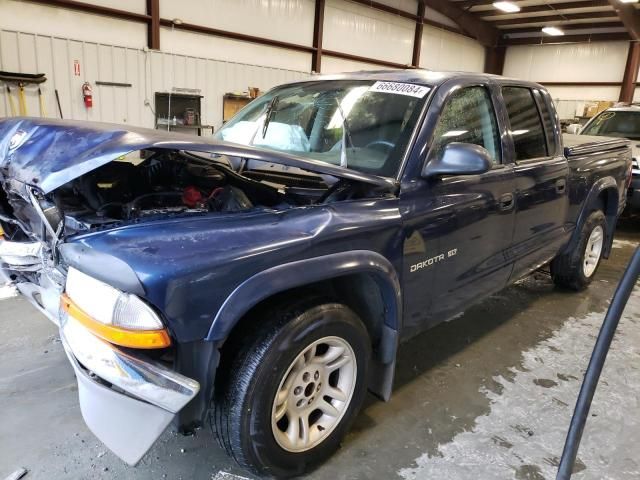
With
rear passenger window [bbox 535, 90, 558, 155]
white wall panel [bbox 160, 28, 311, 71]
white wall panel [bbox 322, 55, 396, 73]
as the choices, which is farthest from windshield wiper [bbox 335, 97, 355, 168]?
white wall panel [bbox 322, 55, 396, 73]

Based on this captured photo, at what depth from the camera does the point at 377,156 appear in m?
2.31

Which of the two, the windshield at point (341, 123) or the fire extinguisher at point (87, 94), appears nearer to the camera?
the windshield at point (341, 123)

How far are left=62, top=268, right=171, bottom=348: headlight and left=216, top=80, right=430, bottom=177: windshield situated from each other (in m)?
1.22

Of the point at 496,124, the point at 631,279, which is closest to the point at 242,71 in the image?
the point at 496,124

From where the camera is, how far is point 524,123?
3.10 metres

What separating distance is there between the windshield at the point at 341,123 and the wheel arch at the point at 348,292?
51cm

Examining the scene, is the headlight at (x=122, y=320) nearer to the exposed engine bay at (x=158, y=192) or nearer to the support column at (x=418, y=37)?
the exposed engine bay at (x=158, y=192)

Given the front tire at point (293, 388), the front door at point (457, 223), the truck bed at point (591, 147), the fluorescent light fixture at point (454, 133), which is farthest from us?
the truck bed at point (591, 147)

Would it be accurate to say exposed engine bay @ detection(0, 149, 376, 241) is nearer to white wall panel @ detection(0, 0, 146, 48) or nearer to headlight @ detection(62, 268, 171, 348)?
headlight @ detection(62, 268, 171, 348)

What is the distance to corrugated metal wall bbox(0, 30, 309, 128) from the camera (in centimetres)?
724

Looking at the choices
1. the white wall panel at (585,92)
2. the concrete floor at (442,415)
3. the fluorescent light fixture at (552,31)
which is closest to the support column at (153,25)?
the concrete floor at (442,415)

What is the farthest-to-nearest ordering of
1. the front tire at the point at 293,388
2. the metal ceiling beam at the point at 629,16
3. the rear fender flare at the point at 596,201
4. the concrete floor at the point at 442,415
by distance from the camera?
the metal ceiling beam at the point at 629,16 < the rear fender flare at the point at 596,201 < the concrete floor at the point at 442,415 < the front tire at the point at 293,388

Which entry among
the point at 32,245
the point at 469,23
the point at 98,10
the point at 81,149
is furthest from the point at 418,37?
the point at 81,149

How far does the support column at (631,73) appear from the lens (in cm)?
1443
